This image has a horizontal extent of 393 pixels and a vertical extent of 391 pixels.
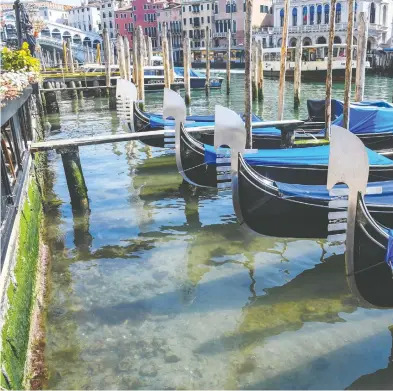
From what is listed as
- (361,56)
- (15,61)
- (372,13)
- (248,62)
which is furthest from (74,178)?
(372,13)

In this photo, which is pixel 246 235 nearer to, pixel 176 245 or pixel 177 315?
pixel 176 245

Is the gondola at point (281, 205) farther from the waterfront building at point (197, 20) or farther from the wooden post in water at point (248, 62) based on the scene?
the waterfront building at point (197, 20)

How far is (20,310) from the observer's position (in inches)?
120

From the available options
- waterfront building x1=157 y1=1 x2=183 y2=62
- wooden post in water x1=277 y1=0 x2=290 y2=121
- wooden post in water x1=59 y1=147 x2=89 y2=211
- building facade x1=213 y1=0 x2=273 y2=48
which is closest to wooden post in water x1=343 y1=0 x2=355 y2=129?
wooden post in water x1=277 y1=0 x2=290 y2=121

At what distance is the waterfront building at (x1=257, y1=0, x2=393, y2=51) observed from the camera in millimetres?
32562

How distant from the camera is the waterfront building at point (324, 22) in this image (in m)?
32.6

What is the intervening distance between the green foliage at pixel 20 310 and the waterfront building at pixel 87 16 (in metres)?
56.4

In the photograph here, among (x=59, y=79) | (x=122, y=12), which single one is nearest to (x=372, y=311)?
(x=59, y=79)

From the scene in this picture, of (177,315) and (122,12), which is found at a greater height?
(122,12)

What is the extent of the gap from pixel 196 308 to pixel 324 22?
34890 millimetres

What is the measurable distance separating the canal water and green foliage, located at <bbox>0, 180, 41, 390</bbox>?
340mm

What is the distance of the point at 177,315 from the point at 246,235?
1799 mm

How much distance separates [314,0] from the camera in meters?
34.1

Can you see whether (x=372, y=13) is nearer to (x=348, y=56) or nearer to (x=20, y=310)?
(x=348, y=56)
